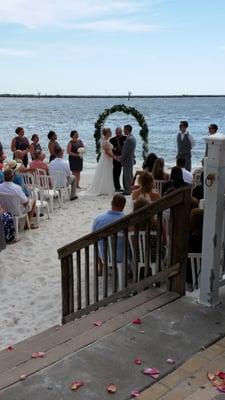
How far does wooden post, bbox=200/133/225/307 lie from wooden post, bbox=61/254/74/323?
1.25 m

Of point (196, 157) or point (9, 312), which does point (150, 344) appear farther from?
point (196, 157)

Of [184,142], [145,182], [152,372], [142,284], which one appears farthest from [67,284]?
[184,142]

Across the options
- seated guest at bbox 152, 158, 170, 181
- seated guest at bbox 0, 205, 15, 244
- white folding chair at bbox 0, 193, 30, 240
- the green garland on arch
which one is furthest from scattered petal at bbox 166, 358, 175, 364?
the green garland on arch

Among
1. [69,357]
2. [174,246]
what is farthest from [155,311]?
[69,357]

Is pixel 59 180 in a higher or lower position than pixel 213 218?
lower

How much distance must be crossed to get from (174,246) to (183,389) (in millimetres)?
1235

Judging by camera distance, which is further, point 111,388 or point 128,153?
point 128,153

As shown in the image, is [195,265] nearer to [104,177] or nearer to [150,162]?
[150,162]

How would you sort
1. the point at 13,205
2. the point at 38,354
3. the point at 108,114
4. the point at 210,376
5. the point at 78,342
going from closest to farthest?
the point at 210,376, the point at 38,354, the point at 78,342, the point at 13,205, the point at 108,114

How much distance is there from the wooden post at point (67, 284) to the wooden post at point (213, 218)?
4.11 ft

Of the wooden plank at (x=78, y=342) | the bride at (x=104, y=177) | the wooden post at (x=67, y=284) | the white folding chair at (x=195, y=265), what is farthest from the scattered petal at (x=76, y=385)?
the bride at (x=104, y=177)

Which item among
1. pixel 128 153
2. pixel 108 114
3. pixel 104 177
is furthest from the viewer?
pixel 108 114

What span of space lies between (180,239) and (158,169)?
442 cm

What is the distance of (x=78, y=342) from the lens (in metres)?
3.02
